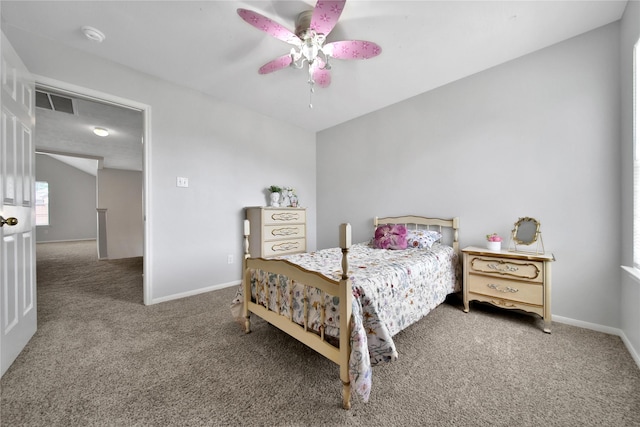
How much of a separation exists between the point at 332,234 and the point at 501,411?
3072mm

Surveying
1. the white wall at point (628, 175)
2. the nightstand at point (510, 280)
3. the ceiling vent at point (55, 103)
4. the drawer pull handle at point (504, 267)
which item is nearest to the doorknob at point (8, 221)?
the ceiling vent at point (55, 103)

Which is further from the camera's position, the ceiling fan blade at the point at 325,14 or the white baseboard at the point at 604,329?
the white baseboard at the point at 604,329

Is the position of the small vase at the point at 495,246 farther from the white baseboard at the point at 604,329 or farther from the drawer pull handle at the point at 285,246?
the drawer pull handle at the point at 285,246

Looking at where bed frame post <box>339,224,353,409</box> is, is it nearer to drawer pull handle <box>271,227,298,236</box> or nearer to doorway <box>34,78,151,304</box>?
drawer pull handle <box>271,227,298,236</box>

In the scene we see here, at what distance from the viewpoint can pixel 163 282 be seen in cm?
274

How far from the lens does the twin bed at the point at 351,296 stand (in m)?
1.26

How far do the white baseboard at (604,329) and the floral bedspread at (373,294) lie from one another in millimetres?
851

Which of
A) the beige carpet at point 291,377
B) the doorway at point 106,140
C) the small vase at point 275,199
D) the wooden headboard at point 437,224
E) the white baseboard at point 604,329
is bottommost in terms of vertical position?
the beige carpet at point 291,377

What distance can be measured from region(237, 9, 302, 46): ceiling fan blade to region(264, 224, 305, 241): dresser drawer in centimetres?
213

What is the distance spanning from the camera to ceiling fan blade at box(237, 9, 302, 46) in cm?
151

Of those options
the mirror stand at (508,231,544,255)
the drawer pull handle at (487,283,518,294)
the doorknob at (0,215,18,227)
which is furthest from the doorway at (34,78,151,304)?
the mirror stand at (508,231,544,255)

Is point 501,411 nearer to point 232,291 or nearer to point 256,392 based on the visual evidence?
point 256,392

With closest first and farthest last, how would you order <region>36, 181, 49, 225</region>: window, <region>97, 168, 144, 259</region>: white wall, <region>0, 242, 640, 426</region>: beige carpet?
<region>0, 242, 640, 426</region>: beige carpet, <region>97, 168, 144, 259</region>: white wall, <region>36, 181, 49, 225</region>: window

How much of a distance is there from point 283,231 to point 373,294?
216 centimetres
